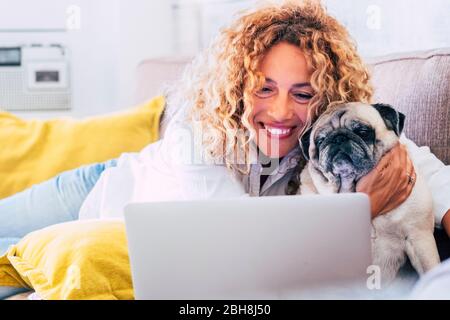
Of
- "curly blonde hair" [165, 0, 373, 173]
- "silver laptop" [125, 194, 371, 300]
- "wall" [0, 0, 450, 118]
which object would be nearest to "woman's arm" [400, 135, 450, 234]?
"curly blonde hair" [165, 0, 373, 173]

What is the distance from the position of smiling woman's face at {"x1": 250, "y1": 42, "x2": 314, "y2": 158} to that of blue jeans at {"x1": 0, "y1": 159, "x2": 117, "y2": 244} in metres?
0.49

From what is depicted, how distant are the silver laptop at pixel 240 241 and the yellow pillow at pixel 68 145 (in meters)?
0.75

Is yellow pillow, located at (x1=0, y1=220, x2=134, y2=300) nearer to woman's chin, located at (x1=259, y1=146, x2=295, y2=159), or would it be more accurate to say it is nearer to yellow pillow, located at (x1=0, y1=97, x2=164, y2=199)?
woman's chin, located at (x1=259, y1=146, x2=295, y2=159)

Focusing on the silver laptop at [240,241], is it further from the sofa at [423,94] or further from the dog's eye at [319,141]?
the sofa at [423,94]

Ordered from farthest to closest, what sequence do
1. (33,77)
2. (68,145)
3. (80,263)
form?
(33,77), (68,145), (80,263)

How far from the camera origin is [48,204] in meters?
1.63

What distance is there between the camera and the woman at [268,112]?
1.22 m

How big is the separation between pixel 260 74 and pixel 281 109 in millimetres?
A: 73

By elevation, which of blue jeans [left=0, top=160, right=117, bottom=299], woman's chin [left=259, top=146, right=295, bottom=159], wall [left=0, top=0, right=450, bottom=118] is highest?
wall [left=0, top=0, right=450, bottom=118]

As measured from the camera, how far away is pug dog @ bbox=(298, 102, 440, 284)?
45.9 inches

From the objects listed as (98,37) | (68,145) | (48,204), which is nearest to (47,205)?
(48,204)

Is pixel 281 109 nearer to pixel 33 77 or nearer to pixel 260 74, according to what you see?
pixel 260 74

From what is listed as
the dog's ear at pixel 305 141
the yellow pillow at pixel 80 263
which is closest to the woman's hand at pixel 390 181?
the dog's ear at pixel 305 141
